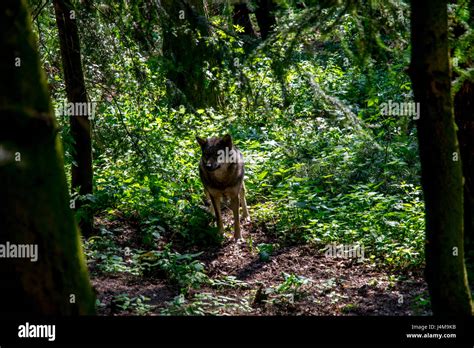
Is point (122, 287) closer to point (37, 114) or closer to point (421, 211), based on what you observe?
point (37, 114)

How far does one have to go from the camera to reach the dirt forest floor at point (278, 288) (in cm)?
687

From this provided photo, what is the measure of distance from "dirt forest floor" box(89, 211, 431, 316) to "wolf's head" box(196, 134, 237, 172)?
1679mm

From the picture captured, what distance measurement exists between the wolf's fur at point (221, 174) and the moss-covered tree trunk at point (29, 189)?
22.3 ft

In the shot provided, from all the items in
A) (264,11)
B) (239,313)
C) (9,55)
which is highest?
(264,11)

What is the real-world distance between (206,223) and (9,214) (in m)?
6.90

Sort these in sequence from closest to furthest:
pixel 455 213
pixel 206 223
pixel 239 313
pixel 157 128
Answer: pixel 455 213, pixel 239 313, pixel 206 223, pixel 157 128

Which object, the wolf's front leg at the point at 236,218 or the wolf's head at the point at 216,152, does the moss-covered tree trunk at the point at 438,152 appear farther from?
the wolf's head at the point at 216,152

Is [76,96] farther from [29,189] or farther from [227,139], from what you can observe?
[29,189]

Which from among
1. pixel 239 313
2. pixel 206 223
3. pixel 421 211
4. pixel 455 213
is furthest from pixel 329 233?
pixel 455 213

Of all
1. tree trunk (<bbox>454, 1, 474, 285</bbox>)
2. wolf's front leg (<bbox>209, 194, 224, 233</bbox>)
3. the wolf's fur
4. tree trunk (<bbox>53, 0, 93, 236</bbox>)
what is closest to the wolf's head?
the wolf's fur

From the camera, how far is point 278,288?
7.88m

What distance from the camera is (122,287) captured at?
747 cm

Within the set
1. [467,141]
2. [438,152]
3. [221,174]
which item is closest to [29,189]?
[438,152]

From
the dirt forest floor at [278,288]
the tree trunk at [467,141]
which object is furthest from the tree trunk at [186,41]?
the tree trunk at [467,141]
